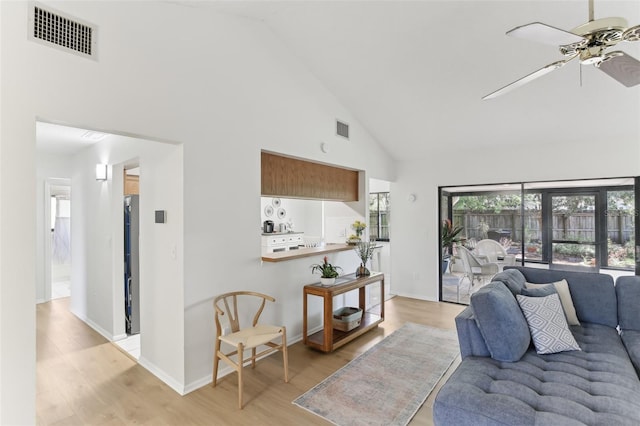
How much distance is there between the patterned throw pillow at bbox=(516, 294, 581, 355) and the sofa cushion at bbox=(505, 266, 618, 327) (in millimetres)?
621

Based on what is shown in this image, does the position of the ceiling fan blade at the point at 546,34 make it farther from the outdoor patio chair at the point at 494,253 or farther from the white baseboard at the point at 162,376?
the outdoor patio chair at the point at 494,253

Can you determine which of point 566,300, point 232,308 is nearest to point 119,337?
point 232,308

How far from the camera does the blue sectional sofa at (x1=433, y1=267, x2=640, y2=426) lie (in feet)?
5.43

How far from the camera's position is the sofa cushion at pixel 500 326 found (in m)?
2.21

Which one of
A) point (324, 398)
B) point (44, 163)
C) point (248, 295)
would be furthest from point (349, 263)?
point (44, 163)

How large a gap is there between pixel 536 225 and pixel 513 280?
2338 millimetres

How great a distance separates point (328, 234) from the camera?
20.2 ft

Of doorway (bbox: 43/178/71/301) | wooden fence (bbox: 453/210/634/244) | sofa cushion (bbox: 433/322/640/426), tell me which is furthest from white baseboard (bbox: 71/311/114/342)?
wooden fence (bbox: 453/210/634/244)

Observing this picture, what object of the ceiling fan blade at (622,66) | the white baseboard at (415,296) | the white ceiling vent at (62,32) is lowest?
the white baseboard at (415,296)

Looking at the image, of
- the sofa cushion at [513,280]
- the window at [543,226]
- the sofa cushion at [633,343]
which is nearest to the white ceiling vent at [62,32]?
the sofa cushion at [513,280]

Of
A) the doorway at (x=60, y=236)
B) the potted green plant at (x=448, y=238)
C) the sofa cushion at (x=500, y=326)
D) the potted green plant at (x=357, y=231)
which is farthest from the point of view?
the doorway at (x=60, y=236)

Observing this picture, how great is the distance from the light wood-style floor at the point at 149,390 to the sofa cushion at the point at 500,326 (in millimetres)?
735

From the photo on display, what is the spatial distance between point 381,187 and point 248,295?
4676 mm

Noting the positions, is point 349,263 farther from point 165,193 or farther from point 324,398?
point 165,193
